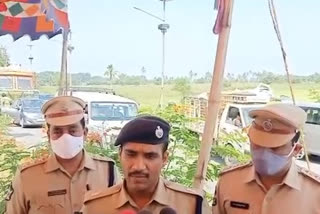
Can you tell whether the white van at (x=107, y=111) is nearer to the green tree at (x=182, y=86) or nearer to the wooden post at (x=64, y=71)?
the wooden post at (x=64, y=71)

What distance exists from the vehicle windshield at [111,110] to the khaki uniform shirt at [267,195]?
197 centimetres

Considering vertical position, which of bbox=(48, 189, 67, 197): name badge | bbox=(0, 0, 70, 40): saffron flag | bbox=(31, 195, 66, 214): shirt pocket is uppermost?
bbox=(0, 0, 70, 40): saffron flag

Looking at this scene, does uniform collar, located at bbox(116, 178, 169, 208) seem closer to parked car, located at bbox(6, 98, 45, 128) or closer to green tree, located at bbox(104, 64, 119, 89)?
green tree, located at bbox(104, 64, 119, 89)

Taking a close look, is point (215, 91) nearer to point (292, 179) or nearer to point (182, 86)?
point (292, 179)

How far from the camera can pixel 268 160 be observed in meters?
1.44

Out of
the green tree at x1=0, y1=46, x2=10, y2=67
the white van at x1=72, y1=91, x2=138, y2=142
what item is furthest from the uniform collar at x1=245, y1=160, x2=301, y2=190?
the green tree at x1=0, y1=46, x2=10, y2=67

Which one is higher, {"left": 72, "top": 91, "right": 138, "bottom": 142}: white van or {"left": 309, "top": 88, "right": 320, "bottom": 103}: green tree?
{"left": 309, "top": 88, "right": 320, "bottom": 103}: green tree

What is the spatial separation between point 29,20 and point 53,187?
1.41m

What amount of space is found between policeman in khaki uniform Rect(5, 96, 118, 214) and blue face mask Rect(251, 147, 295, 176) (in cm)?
60

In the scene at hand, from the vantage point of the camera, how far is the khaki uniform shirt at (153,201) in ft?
4.72

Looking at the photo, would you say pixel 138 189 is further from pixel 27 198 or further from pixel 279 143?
pixel 27 198

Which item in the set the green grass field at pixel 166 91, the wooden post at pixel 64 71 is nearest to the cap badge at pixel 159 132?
the green grass field at pixel 166 91

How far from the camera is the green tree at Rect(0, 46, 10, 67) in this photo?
179 inches

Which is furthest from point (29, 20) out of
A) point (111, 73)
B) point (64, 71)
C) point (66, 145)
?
→ point (66, 145)
